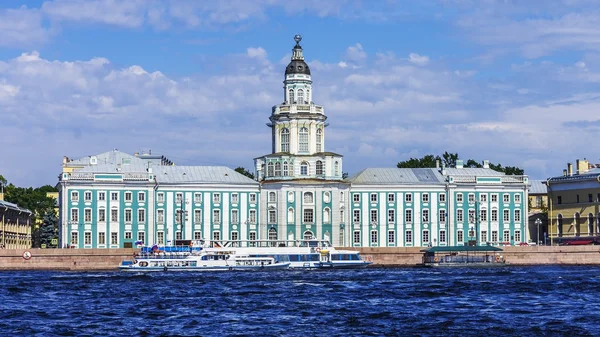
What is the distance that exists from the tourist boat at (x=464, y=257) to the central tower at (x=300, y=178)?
1212cm

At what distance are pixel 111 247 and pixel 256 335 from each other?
7098cm

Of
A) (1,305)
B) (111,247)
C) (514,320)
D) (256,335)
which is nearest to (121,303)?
(1,305)

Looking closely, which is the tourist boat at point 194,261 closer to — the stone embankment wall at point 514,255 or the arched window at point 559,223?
the stone embankment wall at point 514,255

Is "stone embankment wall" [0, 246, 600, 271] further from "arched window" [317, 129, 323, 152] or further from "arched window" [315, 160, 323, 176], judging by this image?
"arched window" [317, 129, 323, 152]

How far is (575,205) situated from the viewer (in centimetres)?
13712

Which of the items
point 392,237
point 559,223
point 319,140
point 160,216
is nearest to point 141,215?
point 160,216

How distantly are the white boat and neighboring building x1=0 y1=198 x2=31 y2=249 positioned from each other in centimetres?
2402

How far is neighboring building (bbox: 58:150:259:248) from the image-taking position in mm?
123438

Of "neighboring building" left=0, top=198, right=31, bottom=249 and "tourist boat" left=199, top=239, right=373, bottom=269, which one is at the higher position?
"neighboring building" left=0, top=198, right=31, bottom=249

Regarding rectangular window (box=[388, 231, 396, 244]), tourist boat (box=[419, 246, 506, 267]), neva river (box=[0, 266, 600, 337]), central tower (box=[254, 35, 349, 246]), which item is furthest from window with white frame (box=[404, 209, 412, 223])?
neva river (box=[0, 266, 600, 337])

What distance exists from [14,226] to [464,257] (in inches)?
2018

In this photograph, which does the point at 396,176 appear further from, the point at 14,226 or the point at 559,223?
the point at 14,226

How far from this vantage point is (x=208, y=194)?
128m

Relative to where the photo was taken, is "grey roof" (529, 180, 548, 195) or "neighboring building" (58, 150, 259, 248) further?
"grey roof" (529, 180, 548, 195)
